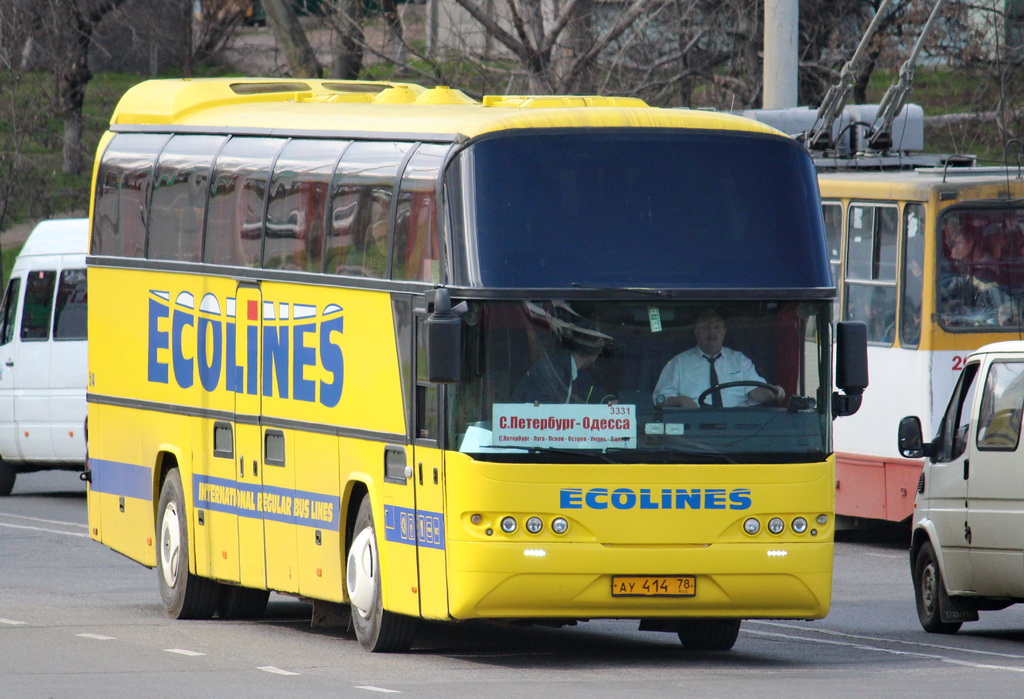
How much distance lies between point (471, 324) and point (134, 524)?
4.91 m

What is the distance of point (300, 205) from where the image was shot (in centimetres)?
1291

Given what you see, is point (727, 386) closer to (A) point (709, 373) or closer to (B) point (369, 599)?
(A) point (709, 373)

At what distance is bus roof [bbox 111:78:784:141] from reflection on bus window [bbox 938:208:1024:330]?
536 cm

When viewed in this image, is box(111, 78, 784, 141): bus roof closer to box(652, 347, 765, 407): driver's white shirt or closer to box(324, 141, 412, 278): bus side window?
box(324, 141, 412, 278): bus side window

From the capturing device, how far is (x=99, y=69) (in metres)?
60.4

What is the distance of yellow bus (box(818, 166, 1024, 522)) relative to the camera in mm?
18141

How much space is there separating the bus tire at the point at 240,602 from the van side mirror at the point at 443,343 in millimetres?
4038

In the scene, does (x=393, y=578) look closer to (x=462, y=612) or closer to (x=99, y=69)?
(x=462, y=612)

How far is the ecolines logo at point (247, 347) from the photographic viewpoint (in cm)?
1245

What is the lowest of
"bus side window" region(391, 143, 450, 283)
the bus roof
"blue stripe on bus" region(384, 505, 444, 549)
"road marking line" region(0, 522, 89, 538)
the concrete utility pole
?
"road marking line" region(0, 522, 89, 538)

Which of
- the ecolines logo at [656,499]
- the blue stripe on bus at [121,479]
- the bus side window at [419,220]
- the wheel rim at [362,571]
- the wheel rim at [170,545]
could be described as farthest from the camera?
the blue stripe on bus at [121,479]

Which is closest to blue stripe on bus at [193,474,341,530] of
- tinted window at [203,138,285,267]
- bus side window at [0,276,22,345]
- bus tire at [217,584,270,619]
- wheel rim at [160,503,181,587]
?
wheel rim at [160,503,181,587]

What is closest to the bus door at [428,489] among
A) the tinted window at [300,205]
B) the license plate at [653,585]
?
the license plate at [653,585]

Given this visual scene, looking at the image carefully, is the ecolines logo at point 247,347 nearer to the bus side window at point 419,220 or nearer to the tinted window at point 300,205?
the tinted window at point 300,205
